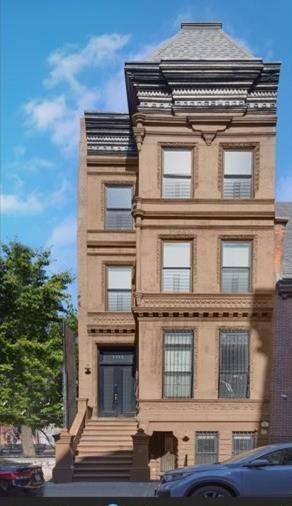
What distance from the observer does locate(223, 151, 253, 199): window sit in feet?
70.4

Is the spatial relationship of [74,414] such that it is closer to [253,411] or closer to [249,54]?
[253,411]

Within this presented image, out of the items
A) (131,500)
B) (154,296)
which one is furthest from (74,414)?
(131,500)

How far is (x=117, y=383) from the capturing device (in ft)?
81.3

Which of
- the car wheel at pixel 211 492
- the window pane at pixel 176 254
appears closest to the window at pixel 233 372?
the window pane at pixel 176 254

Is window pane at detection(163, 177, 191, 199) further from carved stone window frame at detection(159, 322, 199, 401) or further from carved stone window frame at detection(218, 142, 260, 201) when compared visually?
carved stone window frame at detection(159, 322, 199, 401)

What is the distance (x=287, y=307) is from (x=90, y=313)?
24.0 ft

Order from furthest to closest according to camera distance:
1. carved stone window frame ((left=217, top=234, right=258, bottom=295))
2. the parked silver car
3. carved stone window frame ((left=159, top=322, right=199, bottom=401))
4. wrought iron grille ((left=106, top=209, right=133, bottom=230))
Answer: wrought iron grille ((left=106, top=209, right=133, bottom=230)) < carved stone window frame ((left=217, top=234, right=258, bottom=295)) < carved stone window frame ((left=159, top=322, right=199, bottom=401)) < the parked silver car

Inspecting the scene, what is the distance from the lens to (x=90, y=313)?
81.1 ft

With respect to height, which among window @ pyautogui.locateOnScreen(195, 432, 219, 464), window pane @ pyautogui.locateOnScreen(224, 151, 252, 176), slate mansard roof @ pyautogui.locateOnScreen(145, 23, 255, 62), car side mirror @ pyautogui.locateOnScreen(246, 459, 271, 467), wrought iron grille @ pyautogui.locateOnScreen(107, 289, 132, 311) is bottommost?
window @ pyautogui.locateOnScreen(195, 432, 219, 464)

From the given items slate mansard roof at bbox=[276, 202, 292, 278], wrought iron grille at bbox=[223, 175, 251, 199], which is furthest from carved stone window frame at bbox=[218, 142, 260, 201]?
slate mansard roof at bbox=[276, 202, 292, 278]

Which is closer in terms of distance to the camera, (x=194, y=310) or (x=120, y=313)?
(x=194, y=310)

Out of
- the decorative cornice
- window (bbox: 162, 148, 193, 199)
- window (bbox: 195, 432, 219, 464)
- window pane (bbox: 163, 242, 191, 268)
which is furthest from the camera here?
window (bbox: 162, 148, 193, 199)

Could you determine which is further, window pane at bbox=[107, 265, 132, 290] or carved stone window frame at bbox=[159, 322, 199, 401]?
window pane at bbox=[107, 265, 132, 290]

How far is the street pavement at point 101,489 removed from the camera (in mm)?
16752
